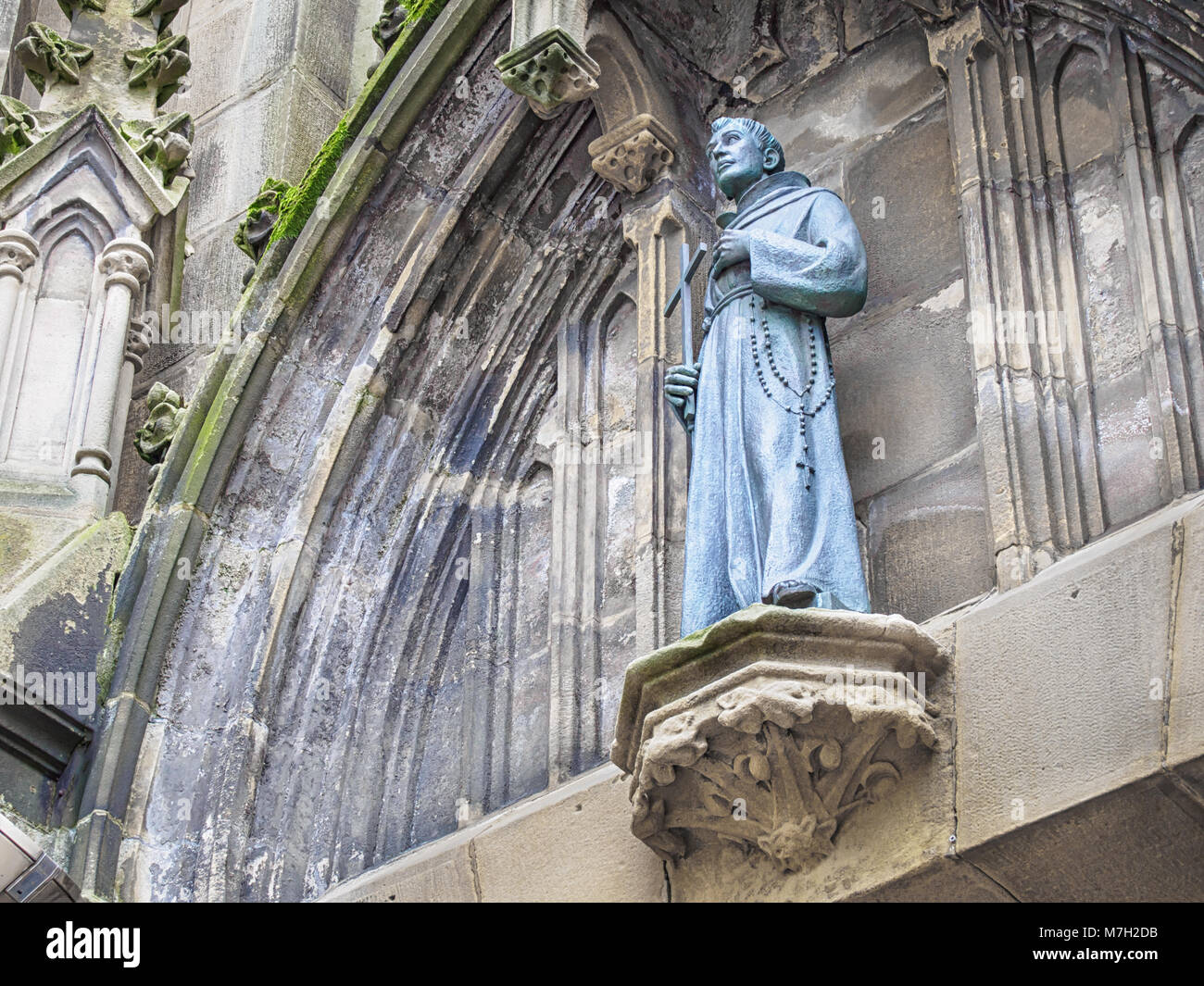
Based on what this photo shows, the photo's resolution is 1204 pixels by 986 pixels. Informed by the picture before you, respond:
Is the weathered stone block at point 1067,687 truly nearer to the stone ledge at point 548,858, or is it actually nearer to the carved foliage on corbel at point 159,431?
the stone ledge at point 548,858

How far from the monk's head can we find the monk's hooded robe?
5.5 inches

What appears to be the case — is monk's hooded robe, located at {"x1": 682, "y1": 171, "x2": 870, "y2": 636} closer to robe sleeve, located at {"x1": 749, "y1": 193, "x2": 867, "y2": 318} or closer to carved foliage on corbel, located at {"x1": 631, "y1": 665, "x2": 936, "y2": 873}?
robe sleeve, located at {"x1": 749, "y1": 193, "x2": 867, "y2": 318}

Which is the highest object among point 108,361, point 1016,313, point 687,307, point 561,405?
point 108,361

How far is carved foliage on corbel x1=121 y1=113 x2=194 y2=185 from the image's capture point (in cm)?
985

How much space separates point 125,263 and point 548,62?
2.21 meters

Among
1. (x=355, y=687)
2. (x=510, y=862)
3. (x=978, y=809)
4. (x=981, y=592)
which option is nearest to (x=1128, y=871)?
(x=978, y=809)

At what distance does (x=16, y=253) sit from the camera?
9.27m

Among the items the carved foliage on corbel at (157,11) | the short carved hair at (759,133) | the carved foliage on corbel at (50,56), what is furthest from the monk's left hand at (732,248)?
the carved foliage on corbel at (157,11)

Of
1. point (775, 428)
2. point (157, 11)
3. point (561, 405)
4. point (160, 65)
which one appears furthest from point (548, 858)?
point (157, 11)

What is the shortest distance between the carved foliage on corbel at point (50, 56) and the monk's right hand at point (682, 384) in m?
3.69

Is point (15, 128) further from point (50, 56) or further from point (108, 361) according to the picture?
point (108, 361)

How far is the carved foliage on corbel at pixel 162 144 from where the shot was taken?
9.85 m

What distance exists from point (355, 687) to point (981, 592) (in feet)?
8.88

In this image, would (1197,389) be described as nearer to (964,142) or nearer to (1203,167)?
(1203,167)
